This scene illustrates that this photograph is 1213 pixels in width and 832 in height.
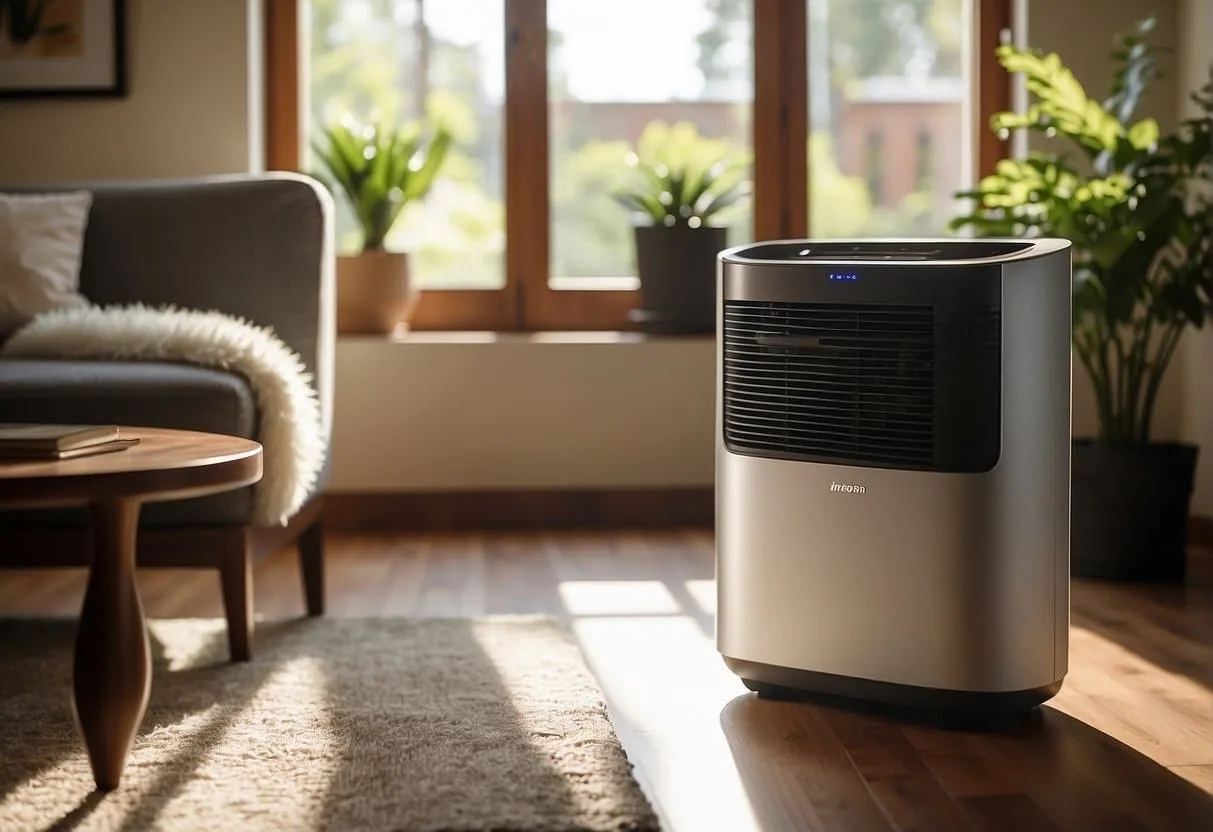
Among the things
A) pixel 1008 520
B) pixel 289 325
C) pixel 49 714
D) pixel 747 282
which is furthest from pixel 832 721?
pixel 289 325

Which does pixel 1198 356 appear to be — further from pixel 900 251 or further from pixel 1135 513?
pixel 900 251

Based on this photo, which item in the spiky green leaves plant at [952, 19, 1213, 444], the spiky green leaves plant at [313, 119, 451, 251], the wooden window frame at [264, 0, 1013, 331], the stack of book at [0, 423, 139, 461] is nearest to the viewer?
the stack of book at [0, 423, 139, 461]

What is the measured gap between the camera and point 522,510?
391 cm

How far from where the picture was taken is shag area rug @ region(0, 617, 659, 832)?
5.31 ft

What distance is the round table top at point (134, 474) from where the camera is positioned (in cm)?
156

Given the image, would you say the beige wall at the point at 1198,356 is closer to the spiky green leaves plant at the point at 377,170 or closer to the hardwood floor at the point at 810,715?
the hardwood floor at the point at 810,715

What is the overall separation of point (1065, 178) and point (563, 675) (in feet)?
5.58

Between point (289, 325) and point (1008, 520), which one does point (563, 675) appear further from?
point (289, 325)

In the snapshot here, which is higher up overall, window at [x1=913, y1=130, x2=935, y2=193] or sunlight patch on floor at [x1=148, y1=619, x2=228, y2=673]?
window at [x1=913, y1=130, x2=935, y2=193]

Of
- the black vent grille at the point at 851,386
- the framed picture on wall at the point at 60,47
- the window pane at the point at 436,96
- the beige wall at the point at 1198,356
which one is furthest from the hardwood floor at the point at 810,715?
the framed picture on wall at the point at 60,47

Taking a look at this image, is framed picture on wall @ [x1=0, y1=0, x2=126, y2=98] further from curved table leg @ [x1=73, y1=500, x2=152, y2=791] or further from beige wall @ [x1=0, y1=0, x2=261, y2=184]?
curved table leg @ [x1=73, y1=500, x2=152, y2=791]

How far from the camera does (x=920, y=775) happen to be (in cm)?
178

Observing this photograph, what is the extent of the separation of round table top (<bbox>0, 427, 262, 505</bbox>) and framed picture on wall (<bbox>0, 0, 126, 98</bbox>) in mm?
2263

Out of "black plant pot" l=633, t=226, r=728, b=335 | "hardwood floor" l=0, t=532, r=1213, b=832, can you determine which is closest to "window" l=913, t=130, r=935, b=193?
"black plant pot" l=633, t=226, r=728, b=335
